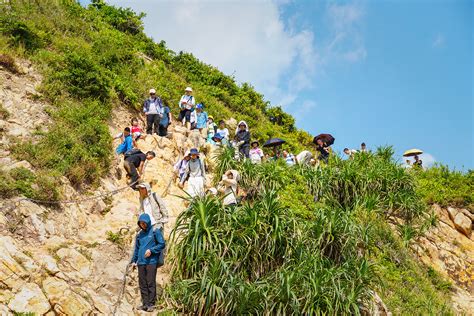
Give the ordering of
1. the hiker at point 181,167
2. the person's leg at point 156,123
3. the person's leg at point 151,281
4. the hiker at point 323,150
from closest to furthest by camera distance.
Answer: the person's leg at point 151,281
the hiker at point 181,167
the person's leg at point 156,123
the hiker at point 323,150

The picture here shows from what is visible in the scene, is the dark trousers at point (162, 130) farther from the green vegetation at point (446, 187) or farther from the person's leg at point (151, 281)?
the green vegetation at point (446, 187)

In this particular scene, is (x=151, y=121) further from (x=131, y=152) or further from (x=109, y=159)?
(x=131, y=152)

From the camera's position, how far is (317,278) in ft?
30.2

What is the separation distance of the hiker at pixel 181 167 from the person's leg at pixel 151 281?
462cm

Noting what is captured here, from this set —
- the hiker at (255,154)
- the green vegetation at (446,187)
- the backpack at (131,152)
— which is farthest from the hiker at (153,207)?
the green vegetation at (446,187)

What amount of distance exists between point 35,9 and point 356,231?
46.8ft

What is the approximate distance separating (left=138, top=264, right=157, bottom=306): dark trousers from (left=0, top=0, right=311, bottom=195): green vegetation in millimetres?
3903

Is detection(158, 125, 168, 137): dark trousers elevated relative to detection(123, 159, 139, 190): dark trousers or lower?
elevated

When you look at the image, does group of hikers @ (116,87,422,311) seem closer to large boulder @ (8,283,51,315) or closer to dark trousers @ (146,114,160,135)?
dark trousers @ (146,114,160,135)

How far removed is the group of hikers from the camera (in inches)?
335

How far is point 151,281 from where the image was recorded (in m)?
8.45

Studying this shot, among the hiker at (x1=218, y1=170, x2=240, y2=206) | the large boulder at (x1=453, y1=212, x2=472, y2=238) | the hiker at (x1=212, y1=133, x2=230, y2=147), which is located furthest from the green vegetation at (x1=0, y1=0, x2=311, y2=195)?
the large boulder at (x1=453, y1=212, x2=472, y2=238)

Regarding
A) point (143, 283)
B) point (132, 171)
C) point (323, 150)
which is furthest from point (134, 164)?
point (323, 150)

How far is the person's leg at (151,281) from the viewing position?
27.6 ft
